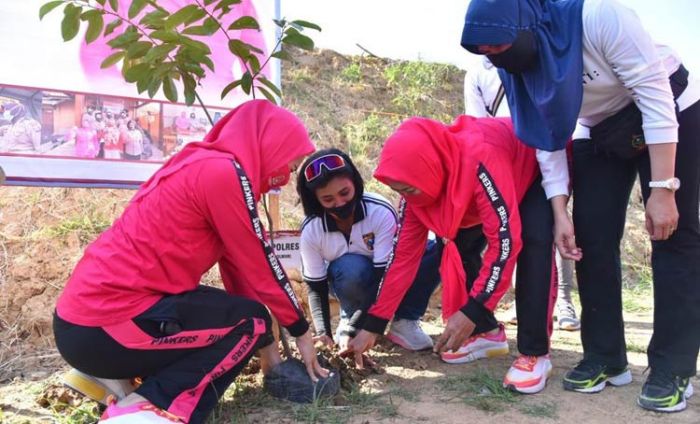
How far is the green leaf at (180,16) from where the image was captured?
218cm

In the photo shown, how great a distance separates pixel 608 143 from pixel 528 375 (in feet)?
3.23

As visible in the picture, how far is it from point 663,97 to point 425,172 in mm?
898

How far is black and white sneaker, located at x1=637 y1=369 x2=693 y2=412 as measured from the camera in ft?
7.37

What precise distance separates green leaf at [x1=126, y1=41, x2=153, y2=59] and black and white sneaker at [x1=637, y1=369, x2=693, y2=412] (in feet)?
7.52

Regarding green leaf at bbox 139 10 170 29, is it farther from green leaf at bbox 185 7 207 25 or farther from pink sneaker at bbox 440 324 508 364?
pink sneaker at bbox 440 324 508 364

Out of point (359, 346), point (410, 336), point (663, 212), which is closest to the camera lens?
point (663, 212)

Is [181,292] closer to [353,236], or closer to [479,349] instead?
[353,236]

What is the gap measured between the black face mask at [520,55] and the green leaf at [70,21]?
1.52m

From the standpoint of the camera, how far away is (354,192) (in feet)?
9.84

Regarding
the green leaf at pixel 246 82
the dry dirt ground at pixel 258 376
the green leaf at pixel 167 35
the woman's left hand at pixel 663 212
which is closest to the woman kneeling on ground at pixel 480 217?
the dry dirt ground at pixel 258 376

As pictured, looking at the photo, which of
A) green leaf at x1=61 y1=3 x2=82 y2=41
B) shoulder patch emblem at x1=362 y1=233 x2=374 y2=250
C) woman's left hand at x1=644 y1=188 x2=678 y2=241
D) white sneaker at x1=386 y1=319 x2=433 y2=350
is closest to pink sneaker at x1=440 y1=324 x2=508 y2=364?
white sneaker at x1=386 y1=319 x2=433 y2=350

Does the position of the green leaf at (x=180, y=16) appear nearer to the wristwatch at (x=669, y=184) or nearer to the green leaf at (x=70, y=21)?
the green leaf at (x=70, y=21)

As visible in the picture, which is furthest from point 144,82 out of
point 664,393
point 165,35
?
point 664,393

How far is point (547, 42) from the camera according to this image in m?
2.13
